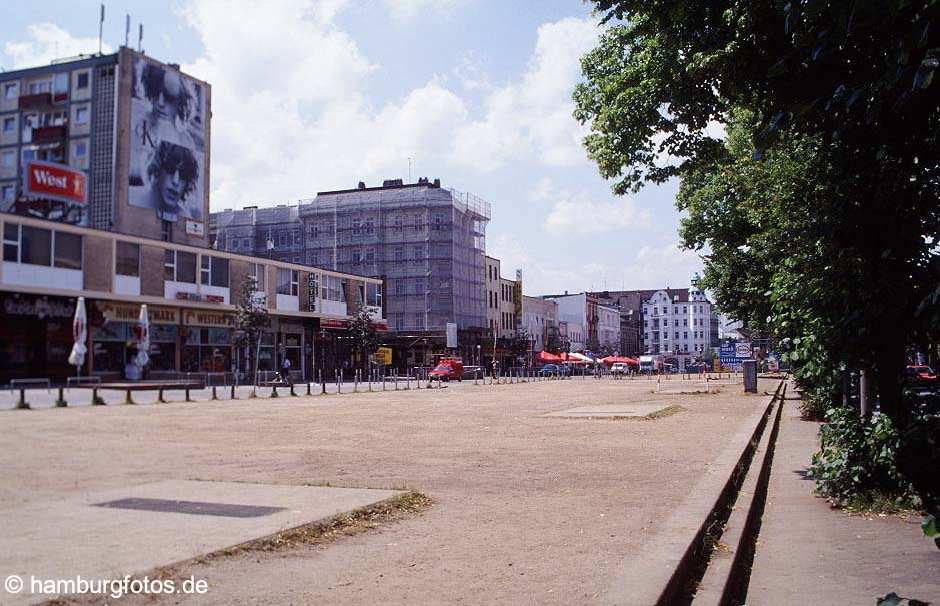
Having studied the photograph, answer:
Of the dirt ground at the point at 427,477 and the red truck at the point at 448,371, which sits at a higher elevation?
the red truck at the point at 448,371

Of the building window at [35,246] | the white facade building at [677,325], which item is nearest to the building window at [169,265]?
the building window at [35,246]

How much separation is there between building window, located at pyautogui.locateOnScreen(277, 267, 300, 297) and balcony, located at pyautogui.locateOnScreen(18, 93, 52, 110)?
24.2 m

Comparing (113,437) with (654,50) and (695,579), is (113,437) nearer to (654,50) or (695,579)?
(654,50)

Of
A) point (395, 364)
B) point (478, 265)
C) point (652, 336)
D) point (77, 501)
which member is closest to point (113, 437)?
point (77, 501)

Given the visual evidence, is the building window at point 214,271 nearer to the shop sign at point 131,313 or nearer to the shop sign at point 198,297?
the shop sign at point 198,297

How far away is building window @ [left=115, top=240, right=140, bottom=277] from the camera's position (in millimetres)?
49219

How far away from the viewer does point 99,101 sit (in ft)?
216

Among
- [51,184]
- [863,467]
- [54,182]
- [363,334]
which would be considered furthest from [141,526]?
[363,334]

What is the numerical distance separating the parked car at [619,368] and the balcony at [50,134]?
182 feet

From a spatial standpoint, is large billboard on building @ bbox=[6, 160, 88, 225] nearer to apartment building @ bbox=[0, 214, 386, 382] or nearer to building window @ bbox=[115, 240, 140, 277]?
building window @ bbox=[115, 240, 140, 277]

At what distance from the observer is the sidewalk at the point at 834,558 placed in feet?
18.5

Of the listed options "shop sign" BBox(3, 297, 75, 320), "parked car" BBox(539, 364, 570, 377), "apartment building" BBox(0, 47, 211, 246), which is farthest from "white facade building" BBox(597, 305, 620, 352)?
"shop sign" BBox(3, 297, 75, 320)

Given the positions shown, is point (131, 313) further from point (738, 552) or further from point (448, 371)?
point (738, 552)

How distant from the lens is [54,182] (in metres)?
51.6
